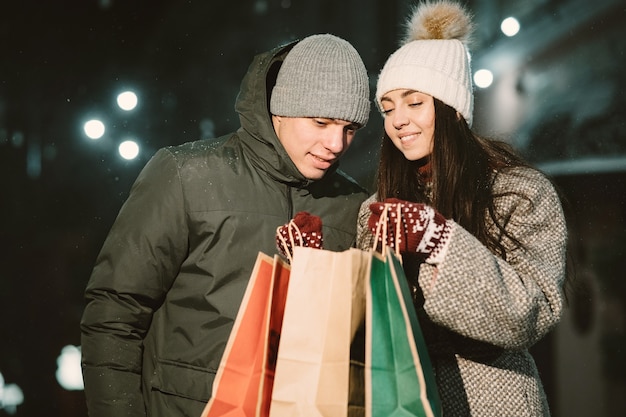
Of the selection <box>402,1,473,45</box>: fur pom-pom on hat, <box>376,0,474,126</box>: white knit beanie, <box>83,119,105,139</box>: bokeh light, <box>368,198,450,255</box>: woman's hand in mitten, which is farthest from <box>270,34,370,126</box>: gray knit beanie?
<box>83,119,105,139</box>: bokeh light

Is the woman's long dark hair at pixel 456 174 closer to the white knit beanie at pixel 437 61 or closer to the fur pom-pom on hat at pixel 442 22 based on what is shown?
the white knit beanie at pixel 437 61

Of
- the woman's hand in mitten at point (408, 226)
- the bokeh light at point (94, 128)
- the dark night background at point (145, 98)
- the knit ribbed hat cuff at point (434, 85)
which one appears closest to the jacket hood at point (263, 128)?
the knit ribbed hat cuff at point (434, 85)

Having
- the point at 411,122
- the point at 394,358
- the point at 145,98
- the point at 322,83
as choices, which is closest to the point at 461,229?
the point at 394,358

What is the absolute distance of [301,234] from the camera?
1342mm

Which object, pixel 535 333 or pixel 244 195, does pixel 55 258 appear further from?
pixel 535 333

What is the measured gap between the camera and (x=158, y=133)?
3406mm

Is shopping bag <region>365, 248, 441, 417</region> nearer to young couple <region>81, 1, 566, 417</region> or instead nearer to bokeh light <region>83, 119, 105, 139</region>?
young couple <region>81, 1, 566, 417</region>

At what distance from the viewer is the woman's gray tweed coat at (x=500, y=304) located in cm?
127

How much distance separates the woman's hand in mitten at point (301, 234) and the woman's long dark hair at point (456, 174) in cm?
40

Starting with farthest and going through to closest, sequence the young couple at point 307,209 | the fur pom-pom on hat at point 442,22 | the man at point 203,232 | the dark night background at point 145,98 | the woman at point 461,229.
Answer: the dark night background at point 145,98 → the fur pom-pom on hat at point 442,22 → the man at point 203,232 → the young couple at point 307,209 → the woman at point 461,229

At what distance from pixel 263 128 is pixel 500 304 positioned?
78 centimetres

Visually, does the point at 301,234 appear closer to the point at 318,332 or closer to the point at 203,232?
the point at 318,332

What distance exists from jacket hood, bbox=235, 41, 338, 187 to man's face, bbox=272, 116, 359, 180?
0.03 meters

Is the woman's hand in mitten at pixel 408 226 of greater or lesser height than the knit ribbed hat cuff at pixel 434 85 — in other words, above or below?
below
